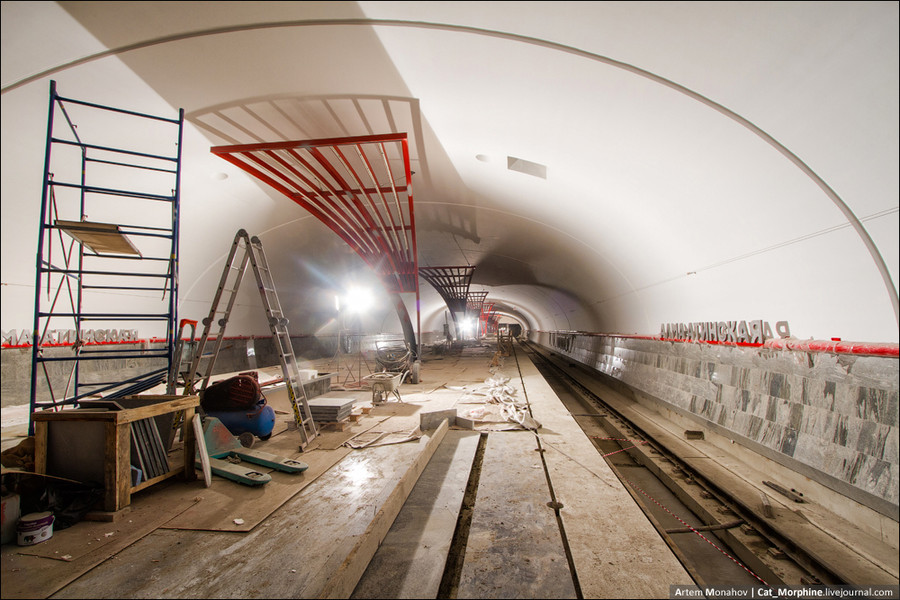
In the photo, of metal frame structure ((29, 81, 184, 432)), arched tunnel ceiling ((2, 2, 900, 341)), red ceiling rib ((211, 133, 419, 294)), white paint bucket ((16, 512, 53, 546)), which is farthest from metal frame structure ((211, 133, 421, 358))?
white paint bucket ((16, 512, 53, 546))

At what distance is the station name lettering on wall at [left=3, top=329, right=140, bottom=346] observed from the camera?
17.5 ft

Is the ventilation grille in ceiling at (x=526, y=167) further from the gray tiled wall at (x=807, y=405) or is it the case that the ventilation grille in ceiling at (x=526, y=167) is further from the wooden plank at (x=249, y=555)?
the wooden plank at (x=249, y=555)

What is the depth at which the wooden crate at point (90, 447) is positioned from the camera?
10.0 feet

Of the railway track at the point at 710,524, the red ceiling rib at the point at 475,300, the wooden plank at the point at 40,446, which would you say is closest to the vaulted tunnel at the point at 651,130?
the railway track at the point at 710,524

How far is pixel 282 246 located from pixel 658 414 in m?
11.6

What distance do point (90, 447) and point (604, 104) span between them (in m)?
6.03

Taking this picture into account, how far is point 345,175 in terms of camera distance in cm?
820

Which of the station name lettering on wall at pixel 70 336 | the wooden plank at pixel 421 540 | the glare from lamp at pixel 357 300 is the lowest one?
the wooden plank at pixel 421 540

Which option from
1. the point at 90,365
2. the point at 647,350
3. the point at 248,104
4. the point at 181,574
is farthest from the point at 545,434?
the point at 90,365

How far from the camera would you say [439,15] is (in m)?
3.30

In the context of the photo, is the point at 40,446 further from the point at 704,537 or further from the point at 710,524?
the point at 710,524

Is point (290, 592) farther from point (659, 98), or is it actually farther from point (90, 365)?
point (90, 365)

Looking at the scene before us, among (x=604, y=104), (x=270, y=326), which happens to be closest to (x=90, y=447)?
(x=270, y=326)

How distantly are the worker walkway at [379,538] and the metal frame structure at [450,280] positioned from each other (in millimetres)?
14209
